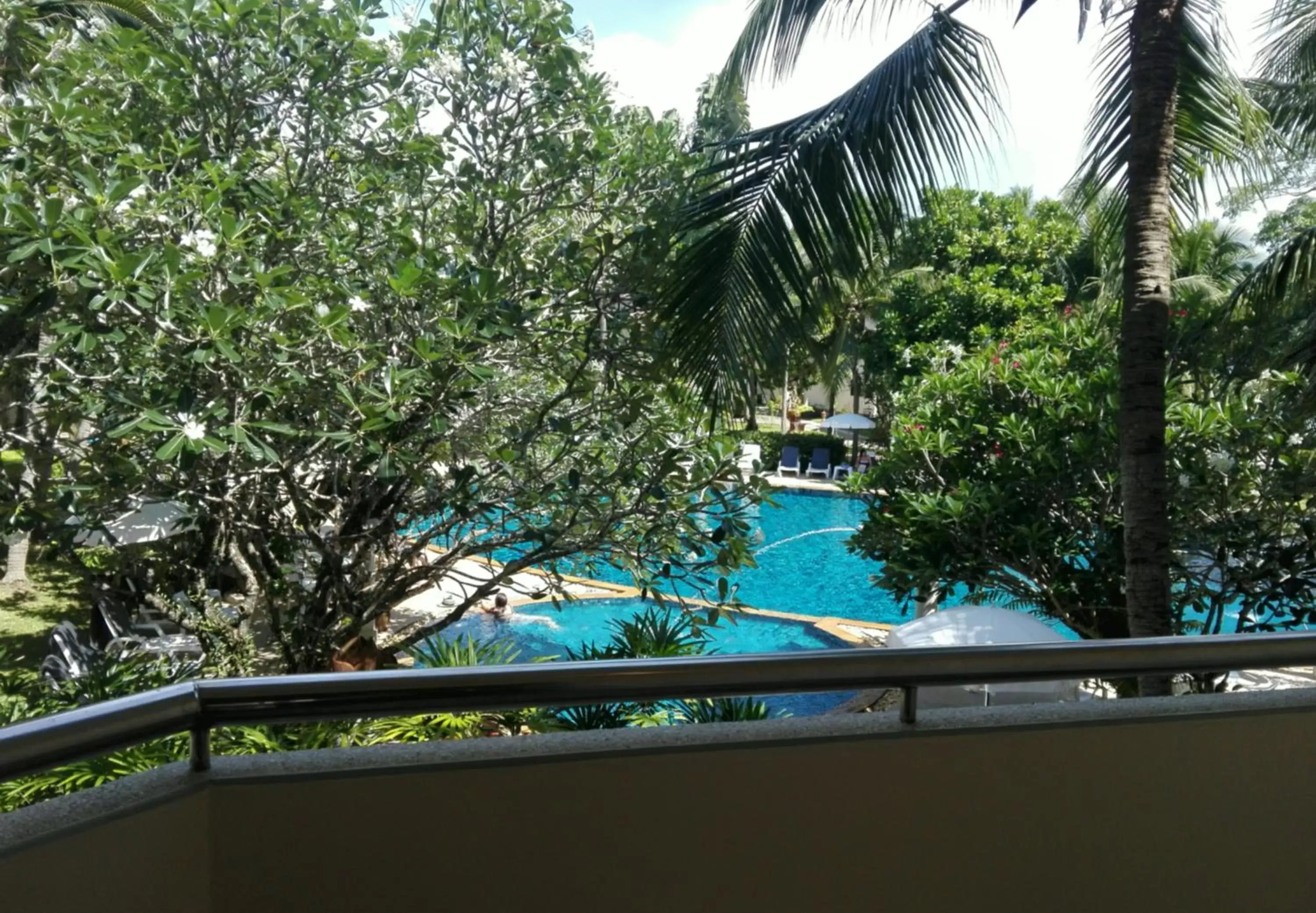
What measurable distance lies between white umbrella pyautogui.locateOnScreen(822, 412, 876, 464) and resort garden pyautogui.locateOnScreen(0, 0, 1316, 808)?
19.6 m

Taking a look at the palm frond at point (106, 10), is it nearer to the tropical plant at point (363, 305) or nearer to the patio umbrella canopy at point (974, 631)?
the tropical plant at point (363, 305)

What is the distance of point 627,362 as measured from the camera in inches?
215

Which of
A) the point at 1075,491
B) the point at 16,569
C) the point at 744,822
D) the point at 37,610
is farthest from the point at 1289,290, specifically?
the point at 16,569

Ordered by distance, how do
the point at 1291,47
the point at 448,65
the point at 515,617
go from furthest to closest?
the point at 515,617 < the point at 1291,47 < the point at 448,65

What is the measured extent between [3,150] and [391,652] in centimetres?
346

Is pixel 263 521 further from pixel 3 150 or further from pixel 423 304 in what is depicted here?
Answer: pixel 3 150

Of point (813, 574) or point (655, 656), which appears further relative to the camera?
point (813, 574)

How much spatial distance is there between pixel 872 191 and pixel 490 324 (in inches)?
73.5

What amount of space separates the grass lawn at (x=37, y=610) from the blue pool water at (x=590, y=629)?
439cm

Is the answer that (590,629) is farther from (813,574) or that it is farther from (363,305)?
(363,305)

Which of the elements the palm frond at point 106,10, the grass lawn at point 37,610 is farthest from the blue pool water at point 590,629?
the palm frond at point 106,10

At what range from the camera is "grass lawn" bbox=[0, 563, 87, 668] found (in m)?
9.82

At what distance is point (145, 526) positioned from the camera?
593 centimetres

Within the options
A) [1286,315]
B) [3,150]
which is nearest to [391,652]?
[3,150]
